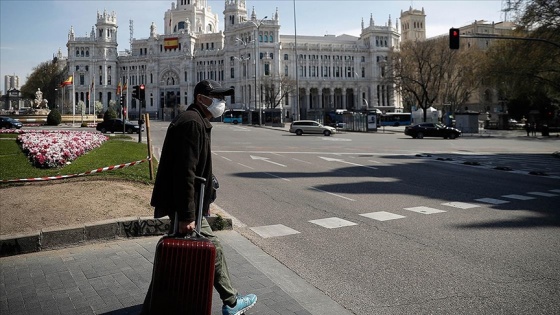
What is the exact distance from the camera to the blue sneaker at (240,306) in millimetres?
4203

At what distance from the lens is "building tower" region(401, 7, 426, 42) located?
520 ft

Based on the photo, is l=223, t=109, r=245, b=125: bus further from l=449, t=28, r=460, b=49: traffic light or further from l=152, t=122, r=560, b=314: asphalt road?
l=152, t=122, r=560, b=314: asphalt road

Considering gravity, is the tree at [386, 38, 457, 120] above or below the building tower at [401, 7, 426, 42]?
below

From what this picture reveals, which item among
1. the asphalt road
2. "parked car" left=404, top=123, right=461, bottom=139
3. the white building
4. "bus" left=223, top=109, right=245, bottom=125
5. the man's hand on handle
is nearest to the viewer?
the man's hand on handle

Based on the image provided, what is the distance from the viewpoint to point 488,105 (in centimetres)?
10788

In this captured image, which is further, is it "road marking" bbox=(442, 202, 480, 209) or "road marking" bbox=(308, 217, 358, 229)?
"road marking" bbox=(442, 202, 480, 209)

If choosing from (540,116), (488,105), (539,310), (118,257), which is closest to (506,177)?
(539,310)

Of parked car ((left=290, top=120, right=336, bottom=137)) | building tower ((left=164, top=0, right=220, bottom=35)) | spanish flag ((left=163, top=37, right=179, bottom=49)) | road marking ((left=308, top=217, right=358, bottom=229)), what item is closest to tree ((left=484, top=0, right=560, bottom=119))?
parked car ((left=290, top=120, right=336, bottom=137))

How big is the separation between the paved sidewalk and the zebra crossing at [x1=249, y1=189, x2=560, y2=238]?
3.53 ft

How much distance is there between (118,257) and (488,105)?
377ft

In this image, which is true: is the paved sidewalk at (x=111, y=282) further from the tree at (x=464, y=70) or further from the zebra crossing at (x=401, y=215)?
the tree at (x=464, y=70)

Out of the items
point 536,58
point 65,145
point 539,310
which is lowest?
point 539,310

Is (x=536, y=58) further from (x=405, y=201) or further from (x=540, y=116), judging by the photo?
(x=540, y=116)

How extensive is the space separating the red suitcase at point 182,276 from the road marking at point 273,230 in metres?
4.02
